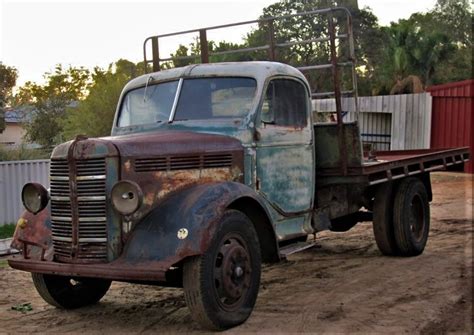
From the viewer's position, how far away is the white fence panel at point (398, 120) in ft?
67.8

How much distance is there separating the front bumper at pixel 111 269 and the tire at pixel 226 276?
27 cm

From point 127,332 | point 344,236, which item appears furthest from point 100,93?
point 127,332

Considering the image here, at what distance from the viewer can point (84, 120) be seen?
25.9 m

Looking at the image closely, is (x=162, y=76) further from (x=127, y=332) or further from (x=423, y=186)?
(x=423, y=186)

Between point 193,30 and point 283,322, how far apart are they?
12.6ft

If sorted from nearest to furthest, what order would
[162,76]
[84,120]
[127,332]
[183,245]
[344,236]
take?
[183,245] < [127,332] < [162,76] < [344,236] < [84,120]

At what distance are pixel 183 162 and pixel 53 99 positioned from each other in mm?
34290

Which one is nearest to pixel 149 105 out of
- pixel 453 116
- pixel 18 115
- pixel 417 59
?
pixel 453 116

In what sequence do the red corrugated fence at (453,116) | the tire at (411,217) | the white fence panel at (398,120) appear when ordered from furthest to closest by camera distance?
the white fence panel at (398,120)
the red corrugated fence at (453,116)
the tire at (411,217)

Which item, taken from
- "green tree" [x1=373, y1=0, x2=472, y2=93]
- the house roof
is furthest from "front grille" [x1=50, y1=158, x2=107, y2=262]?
the house roof

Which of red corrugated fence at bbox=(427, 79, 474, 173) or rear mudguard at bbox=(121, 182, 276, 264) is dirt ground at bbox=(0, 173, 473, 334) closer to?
rear mudguard at bbox=(121, 182, 276, 264)

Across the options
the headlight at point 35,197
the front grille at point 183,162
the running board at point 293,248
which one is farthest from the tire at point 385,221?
the headlight at point 35,197

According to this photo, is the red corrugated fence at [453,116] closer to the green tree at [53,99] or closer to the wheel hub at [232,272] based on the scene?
the wheel hub at [232,272]

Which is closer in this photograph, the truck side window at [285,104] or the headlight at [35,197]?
the headlight at [35,197]
